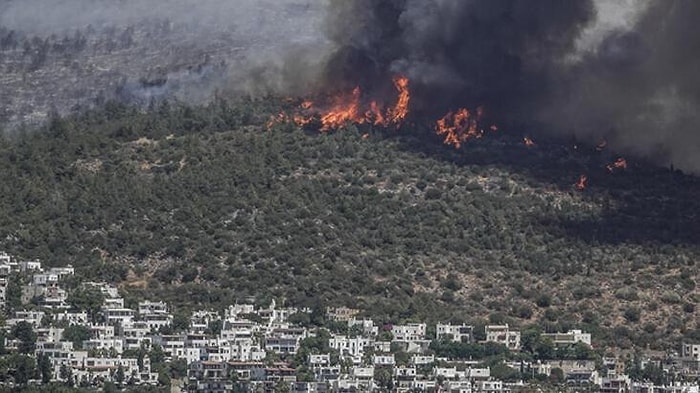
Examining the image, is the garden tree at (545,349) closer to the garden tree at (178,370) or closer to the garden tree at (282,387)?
the garden tree at (282,387)

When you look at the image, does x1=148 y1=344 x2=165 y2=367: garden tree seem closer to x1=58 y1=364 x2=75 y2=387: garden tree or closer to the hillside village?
the hillside village

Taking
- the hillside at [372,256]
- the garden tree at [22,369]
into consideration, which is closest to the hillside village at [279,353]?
the garden tree at [22,369]

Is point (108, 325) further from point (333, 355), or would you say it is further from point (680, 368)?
point (680, 368)

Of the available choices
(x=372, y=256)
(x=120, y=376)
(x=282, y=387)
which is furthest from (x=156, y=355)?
(x=372, y=256)

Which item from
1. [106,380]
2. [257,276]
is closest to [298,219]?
[257,276]

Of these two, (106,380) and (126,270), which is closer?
(106,380)
